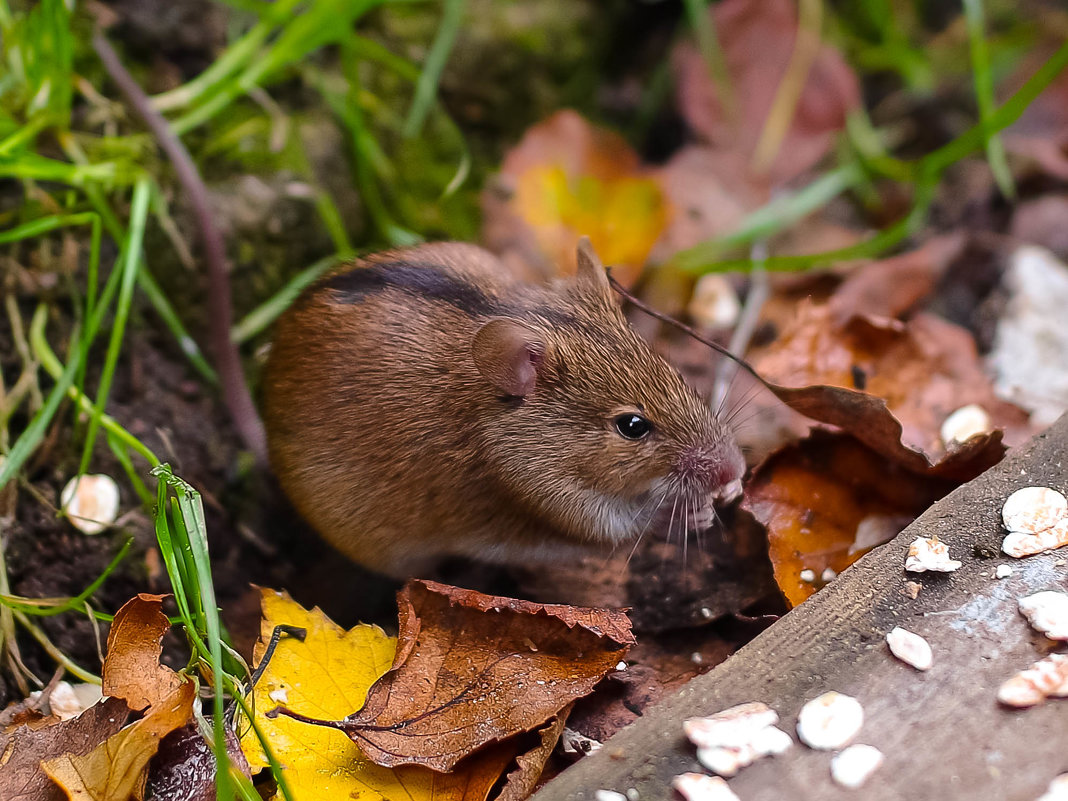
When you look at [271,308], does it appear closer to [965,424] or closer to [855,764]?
[965,424]

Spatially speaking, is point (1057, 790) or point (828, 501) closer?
point (1057, 790)

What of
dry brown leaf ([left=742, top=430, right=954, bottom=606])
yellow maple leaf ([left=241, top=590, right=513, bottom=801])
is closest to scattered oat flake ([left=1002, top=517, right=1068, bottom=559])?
dry brown leaf ([left=742, top=430, right=954, bottom=606])

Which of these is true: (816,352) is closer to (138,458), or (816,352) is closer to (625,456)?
(625,456)

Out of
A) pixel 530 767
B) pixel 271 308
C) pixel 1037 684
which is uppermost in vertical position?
pixel 1037 684

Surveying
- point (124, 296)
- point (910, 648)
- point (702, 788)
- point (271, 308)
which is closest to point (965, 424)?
point (910, 648)

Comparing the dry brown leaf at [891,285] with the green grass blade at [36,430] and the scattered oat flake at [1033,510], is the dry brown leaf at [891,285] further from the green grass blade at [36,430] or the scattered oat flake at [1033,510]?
the green grass blade at [36,430]

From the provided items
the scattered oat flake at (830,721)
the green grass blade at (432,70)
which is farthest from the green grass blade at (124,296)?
the scattered oat flake at (830,721)

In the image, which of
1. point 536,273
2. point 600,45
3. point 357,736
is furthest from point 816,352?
point 600,45
